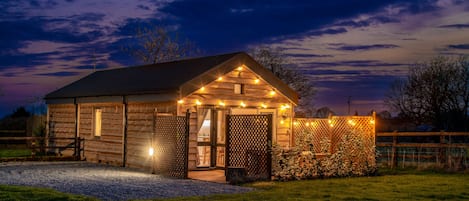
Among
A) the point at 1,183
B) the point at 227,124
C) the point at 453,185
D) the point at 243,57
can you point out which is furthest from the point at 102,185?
the point at 453,185

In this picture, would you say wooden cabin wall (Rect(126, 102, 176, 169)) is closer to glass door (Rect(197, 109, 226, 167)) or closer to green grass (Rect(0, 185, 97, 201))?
glass door (Rect(197, 109, 226, 167))

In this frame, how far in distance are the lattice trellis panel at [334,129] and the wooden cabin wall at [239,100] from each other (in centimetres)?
56

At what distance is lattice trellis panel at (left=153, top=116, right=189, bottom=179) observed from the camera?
15.9 meters

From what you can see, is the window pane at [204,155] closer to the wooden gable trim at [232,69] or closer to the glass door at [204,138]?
the glass door at [204,138]

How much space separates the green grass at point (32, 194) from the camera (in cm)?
1098

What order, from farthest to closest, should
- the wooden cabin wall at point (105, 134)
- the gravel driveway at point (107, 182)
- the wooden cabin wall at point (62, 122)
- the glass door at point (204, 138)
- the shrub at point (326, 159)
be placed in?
the wooden cabin wall at point (62, 122) → the wooden cabin wall at point (105, 134) → the glass door at point (204, 138) → the shrub at point (326, 159) → the gravel driveway at point (107, 182)

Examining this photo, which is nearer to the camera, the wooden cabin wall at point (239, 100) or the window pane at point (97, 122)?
the wooden cabin wall at point (239, 100)

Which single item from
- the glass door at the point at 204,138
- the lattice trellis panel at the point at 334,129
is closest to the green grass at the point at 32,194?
the glass door at the point at 204,138

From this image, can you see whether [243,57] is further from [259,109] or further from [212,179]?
[212,179]

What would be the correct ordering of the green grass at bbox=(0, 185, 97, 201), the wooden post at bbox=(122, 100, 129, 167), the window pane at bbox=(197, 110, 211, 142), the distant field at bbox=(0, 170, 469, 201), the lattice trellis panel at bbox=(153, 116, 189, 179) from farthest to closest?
1. the wooden post at bbox=(122, 100, 129, 167)
2. the window pane at bbox=(197, 110, 211, 142)
3. the lattice trellis panel at bbox=(153, 116, 189, 179)
4. the distant field at bbox=(0, 170, 469, 201)
5. the green grass at bbox=(0, 185, 97, 201)

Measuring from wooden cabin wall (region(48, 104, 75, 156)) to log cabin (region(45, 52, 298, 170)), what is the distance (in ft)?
4.38

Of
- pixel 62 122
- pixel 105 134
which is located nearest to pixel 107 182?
pixel 105 134

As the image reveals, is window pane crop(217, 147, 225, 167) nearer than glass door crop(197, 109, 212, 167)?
No

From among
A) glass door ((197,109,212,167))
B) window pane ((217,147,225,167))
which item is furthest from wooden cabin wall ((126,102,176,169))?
window pane ((217,147,225,167))
